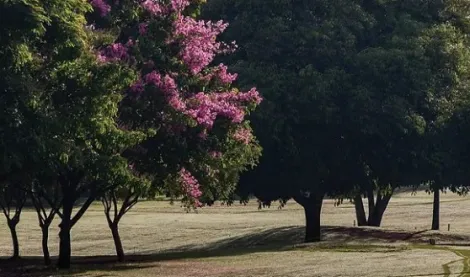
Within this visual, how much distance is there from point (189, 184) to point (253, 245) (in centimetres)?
1765

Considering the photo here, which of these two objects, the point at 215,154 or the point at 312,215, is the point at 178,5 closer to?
the point at 215,154

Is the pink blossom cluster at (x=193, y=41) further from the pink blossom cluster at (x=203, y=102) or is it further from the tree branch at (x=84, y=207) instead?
the tree branch at (x=84, y=207)

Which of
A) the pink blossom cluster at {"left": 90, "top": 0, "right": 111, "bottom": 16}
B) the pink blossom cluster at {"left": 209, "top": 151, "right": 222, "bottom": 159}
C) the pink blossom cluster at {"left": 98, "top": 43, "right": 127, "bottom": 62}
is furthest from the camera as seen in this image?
the pink blossom cluster at {"left": 209, "top": 151, "right": 222, "bottom": 159}

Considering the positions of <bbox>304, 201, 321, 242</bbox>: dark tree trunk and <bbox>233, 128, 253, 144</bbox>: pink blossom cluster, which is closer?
<bbox>233, 128, 253, 144</bbox>: pink blossom cluster

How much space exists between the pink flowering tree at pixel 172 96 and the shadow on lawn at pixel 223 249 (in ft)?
14.6

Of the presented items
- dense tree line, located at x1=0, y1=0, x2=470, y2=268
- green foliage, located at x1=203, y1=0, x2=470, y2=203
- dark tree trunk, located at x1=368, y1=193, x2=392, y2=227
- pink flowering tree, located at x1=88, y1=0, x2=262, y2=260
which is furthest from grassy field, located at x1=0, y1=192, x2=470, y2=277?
pink flowering tree, located at x1=88, y1=0, x2=262, y2=260

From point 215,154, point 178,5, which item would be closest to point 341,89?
point 215,154

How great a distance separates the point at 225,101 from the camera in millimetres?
35312

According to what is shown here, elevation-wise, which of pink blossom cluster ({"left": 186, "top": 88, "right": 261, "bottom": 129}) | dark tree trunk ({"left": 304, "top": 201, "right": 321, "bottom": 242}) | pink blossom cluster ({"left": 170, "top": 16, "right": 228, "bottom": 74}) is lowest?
Result: dark tree trunk ({"left": 304, "top": 201, "right": 321, "bottom": 242})

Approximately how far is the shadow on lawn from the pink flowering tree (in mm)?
4464

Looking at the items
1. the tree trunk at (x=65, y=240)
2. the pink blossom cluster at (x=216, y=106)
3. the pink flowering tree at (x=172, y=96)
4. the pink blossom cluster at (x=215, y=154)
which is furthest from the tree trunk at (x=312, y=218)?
the tree trunk at (x=65, y=240)

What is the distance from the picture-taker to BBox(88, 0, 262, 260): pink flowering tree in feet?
108

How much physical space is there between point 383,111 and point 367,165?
11.7 feet

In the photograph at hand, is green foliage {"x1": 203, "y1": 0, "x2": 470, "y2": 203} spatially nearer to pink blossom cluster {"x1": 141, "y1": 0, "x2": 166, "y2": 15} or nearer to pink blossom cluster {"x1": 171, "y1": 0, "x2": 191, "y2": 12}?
pink blossom cluster {"x1": 171, "y1": 0, "x2": 191, "y2": 12}
